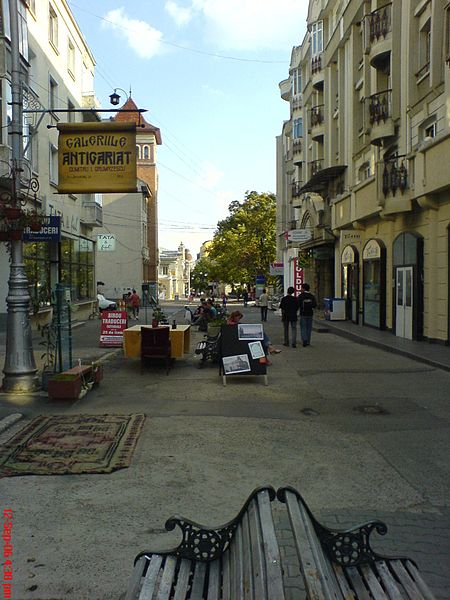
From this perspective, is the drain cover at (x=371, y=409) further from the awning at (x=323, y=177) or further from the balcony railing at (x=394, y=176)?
the awning at (x=323, y=177)

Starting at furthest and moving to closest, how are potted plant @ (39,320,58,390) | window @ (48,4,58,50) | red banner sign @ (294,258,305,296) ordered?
red banner sign @ (294,258,305,296) → window @ (48,4,58,50) → potted plant @ (39,320,58,390)

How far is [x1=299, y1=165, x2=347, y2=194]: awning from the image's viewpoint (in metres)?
27.6

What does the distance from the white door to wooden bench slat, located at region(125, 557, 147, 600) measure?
50.9ft

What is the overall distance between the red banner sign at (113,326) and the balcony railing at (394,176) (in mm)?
8899

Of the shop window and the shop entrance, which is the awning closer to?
the shop entrance

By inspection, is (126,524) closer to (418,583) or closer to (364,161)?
(418,583)

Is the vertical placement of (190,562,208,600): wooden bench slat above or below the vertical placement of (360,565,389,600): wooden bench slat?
below

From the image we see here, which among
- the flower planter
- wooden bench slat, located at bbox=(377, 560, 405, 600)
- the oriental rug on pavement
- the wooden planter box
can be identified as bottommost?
the oriental rug on pavement

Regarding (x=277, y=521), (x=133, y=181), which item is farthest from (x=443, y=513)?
(x=133, y=181)

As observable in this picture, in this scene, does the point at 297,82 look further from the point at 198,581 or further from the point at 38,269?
the point at 198,581

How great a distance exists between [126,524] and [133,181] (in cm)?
795

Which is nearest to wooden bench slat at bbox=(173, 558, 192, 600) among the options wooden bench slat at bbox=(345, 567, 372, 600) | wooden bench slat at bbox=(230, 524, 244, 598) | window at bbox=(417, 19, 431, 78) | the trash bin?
wooden bench slat at bbox=(230, 524, 244, 598)

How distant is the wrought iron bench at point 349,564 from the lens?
243 centimetres

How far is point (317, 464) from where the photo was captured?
564 centimetres
